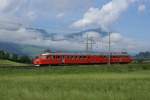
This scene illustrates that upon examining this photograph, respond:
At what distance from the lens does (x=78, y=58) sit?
75000 millimetres

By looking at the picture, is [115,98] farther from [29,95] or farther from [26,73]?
[26,73]

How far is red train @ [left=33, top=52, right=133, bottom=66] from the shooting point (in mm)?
70688

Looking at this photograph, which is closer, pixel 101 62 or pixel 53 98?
pixel 53 98

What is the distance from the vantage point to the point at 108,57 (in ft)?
267

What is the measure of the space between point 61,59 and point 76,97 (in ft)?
172

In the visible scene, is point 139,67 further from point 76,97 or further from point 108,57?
point 76,97

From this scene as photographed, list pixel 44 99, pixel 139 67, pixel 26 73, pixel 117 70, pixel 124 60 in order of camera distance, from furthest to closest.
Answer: pixel 124 60, pixel 139 67, pixel 117 70, pixel 26 73, pixel 44 99

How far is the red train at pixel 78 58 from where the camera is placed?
7069 centimetres

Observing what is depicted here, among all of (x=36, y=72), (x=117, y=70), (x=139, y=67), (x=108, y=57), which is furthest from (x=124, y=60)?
(x=36, y=72)

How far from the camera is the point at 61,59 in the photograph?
2817 inches

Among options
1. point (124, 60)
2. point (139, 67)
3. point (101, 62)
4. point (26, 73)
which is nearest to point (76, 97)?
point (26, 73)

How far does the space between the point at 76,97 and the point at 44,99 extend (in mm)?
1564

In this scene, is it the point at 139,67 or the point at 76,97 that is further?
the point at 139,67

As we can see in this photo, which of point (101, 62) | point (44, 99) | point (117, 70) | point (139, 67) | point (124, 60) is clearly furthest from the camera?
point (124, 60)
